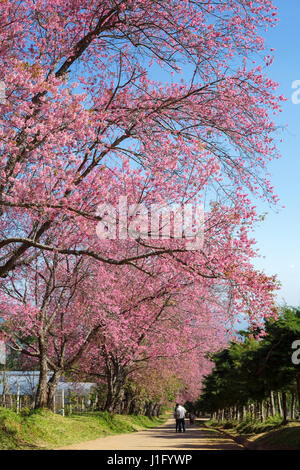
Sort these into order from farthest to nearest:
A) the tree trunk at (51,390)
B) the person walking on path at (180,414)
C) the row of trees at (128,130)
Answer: the person walking on path at (180,414) < the tree trunk at (51,390) < the row of trees at (128,130)

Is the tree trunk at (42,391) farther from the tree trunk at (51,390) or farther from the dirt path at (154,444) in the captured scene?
the dirt path at (154,444)

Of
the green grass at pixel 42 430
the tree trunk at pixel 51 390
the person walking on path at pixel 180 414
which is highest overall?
the tree trunk at pixel 51 390

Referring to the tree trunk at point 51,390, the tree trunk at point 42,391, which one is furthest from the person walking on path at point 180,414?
the tree trunk at point 42,391

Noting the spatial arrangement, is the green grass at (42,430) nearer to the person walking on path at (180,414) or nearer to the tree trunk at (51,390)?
the tree trunk at (51,390)

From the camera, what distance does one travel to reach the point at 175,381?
121 feet

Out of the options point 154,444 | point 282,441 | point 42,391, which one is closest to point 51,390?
point 42,391

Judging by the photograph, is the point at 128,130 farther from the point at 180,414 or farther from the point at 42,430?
the point at 180,414

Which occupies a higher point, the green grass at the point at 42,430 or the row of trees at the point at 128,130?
the row of trees at the point at 128,130

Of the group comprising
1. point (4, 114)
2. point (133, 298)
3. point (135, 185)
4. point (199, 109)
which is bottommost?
point (133, 298)

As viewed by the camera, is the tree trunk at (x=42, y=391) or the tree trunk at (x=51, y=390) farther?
the tree trunk at (x=51, y=390)

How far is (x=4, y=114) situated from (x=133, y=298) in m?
13.0


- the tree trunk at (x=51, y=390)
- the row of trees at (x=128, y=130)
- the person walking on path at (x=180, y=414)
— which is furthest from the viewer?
the person walking on path at (x=180, y=414)
